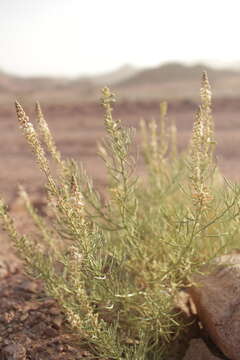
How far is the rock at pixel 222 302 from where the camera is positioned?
2.50 metres

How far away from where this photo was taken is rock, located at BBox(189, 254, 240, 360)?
98.5 inches

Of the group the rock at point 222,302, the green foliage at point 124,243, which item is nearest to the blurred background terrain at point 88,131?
the green foliage at point 124,243

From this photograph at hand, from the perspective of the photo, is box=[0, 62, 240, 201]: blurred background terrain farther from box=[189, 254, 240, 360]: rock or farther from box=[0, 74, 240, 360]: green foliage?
box=[189, 254, 240, 360]: rock

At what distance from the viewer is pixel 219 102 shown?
531 inches

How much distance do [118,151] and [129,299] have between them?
2.85 feet

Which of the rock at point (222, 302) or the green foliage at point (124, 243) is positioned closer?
the green foliage at point (124, 243)

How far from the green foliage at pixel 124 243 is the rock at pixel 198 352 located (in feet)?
0.42

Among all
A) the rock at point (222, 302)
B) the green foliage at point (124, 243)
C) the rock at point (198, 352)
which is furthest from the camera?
the rock at point (198, 352)

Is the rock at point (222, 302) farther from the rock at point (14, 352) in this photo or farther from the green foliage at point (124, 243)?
the rock at point (14, 352)

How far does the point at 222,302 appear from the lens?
103 inches

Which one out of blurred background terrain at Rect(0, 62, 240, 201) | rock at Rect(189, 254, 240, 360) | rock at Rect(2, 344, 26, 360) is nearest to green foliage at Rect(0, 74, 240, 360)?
rock at Rect(189, 254, 240, 360)

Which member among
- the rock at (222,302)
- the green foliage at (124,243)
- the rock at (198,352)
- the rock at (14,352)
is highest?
the green foliage at (124,243)

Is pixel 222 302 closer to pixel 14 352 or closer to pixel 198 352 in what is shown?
pixel 198 352

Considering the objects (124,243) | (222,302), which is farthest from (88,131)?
(222,302)
